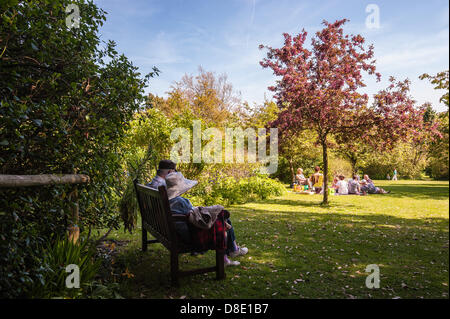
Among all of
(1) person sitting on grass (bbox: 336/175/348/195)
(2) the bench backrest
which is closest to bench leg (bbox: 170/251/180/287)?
(2) the bench backrest

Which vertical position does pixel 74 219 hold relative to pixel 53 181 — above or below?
below

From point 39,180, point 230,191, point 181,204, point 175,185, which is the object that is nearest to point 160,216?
point 181,204

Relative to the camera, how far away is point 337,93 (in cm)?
870

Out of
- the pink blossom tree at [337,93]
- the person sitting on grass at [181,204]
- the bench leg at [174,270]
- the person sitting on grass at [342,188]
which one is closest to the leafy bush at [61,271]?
the bench leg at [174,270]

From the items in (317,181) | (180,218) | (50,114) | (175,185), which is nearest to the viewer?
(50,114)

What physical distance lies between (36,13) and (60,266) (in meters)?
2.23

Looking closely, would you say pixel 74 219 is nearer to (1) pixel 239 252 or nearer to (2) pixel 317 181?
(1) pixel 239 252

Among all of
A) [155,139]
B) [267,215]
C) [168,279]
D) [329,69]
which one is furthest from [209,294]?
[329,69]

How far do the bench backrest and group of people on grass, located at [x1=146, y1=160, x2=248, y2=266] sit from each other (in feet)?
0.56

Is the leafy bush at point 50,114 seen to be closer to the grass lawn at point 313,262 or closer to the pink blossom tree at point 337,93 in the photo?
the grass lawn at point 313,262

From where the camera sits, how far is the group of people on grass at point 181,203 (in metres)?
3.43

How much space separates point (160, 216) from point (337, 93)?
7.34m
